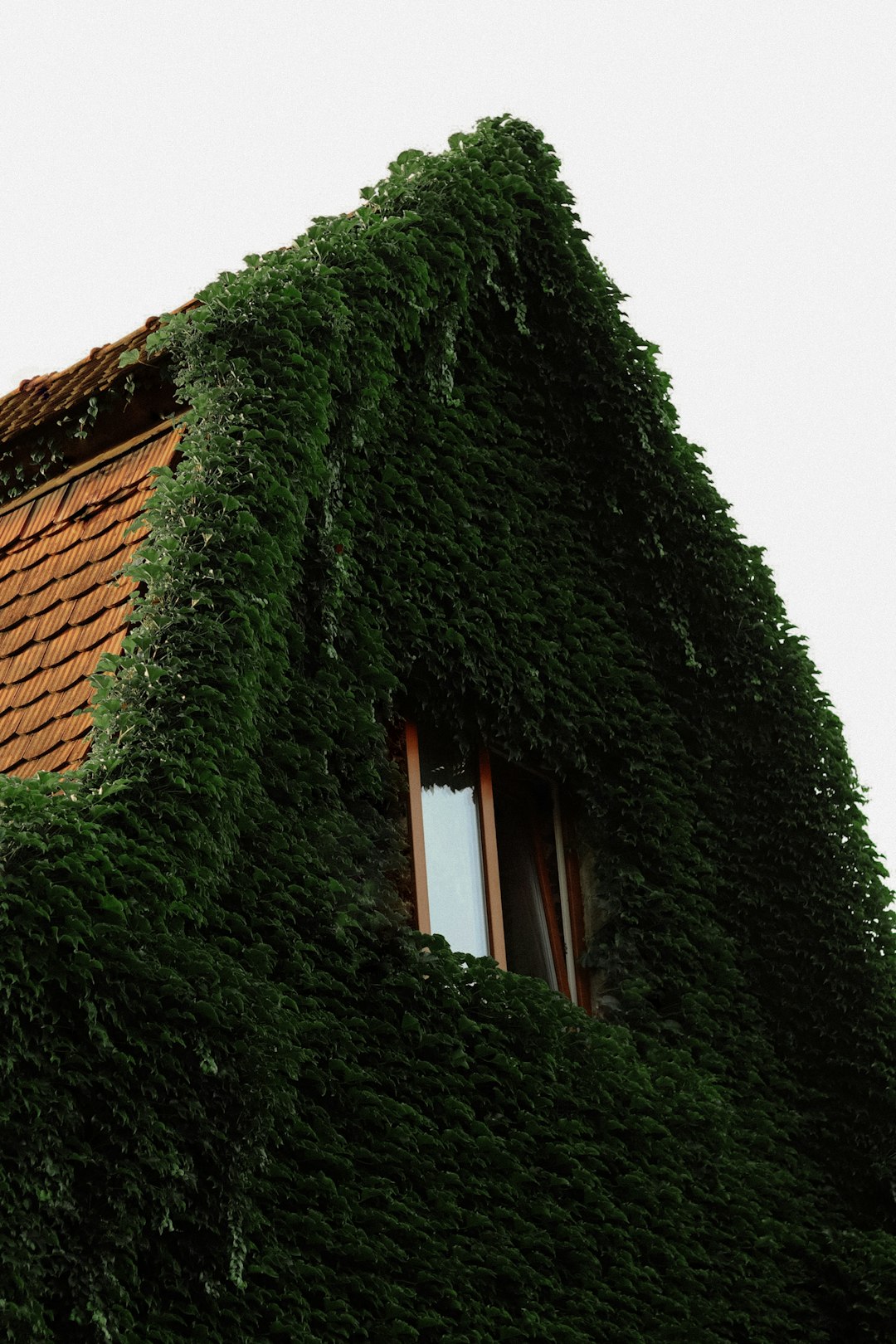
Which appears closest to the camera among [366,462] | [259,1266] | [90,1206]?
[90,1206]

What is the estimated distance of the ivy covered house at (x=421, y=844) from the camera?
636 cm

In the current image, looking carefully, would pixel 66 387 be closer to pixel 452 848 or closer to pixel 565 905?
pixel 452 848

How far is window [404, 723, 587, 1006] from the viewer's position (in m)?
8.71

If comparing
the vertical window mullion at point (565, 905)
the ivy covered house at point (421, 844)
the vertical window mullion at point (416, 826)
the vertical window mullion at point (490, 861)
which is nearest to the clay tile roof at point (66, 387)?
the ivy covered house at point (421, 844)

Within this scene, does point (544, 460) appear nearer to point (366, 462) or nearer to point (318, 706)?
point (366, 462)

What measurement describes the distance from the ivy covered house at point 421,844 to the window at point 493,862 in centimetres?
3

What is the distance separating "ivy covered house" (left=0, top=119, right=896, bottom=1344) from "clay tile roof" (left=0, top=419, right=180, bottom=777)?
27 mm

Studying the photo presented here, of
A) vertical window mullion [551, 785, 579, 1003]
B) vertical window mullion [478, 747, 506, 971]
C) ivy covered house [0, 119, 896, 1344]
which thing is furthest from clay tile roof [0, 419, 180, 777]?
vertical window mullion [551, 785, 579, 1003]

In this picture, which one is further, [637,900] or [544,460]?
[544,460]

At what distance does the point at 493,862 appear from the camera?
29.6 ft

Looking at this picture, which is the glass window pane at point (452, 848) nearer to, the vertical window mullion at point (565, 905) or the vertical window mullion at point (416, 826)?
the vertical window mullion at point (416, 826)

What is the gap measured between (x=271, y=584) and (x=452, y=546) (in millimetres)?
1895

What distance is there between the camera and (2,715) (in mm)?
7910

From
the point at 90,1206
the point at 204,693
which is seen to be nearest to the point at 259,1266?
the point at 90,1206
